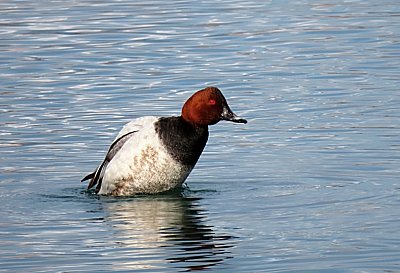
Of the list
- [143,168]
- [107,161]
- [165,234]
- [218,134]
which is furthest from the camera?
[218,134]

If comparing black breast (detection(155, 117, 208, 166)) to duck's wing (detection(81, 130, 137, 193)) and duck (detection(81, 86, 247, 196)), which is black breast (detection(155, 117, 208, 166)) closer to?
duck (detection(81, 86, 247, 196))

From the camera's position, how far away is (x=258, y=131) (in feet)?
50.9

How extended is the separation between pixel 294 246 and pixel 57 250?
177 centimetres

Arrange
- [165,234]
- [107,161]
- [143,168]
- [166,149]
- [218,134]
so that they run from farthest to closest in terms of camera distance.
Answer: [218,134], [107,161], [143,168], [166,149], [165,234]

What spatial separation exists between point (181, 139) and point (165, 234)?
5.29 ft

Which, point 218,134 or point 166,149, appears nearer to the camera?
point 166,149

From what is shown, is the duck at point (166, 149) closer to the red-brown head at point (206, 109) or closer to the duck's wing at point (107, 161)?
the red-brown head at point (206, 109)

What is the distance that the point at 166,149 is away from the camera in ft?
41.1

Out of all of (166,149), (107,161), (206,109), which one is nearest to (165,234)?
(166,149)

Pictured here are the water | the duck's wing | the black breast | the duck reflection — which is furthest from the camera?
the duck's wing

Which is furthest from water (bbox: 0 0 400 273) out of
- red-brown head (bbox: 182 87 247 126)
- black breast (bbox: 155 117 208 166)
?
red-brown head (bbox: 182 87 247 126)

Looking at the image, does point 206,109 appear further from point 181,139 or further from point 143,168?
point 143,168

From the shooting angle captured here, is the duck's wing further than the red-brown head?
Yes

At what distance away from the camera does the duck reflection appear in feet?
33.1
